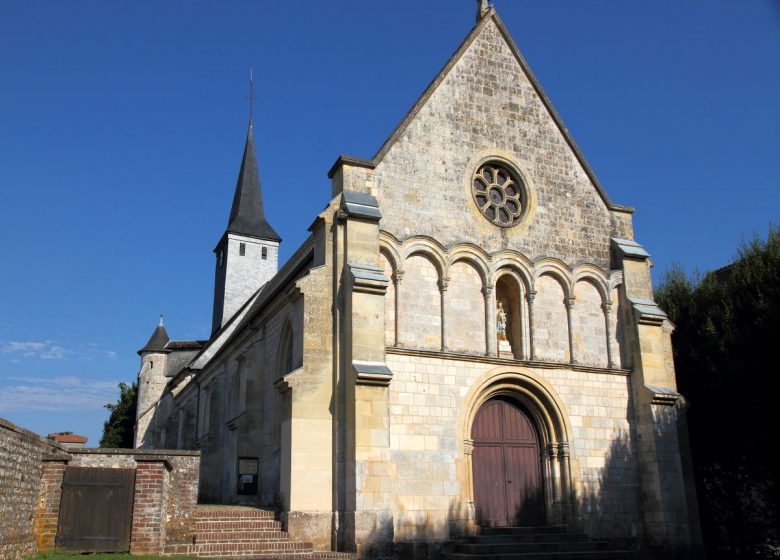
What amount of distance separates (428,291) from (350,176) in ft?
10.7

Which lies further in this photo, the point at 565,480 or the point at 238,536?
the point at 565,480

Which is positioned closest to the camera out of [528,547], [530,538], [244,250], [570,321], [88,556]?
[88,556]

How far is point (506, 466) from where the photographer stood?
56.1 ft

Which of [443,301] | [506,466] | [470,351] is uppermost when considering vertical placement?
[443,301]

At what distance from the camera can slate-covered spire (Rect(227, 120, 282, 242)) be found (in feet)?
156

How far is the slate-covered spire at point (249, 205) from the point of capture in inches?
1873

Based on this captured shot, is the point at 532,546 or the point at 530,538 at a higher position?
the point at 530,538

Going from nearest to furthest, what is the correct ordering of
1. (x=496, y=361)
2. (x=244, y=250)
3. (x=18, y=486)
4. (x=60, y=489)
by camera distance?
(x=18, y=486), (x=60, y=489), (x=496, y=361), (x=244, y=250)

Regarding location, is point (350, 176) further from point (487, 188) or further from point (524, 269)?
point (524, 269)

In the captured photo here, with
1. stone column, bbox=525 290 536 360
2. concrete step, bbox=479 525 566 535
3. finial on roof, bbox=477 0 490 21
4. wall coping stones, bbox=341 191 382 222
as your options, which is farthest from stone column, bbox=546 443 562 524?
finial on roof, bbox=477 0 490 21

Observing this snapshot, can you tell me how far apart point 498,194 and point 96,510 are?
11886 mm

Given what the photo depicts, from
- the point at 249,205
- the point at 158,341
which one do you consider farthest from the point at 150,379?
the point at 249,205

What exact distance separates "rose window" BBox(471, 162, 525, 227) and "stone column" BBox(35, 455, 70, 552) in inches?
437

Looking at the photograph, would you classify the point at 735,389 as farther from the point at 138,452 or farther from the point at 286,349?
the point at 138,452
